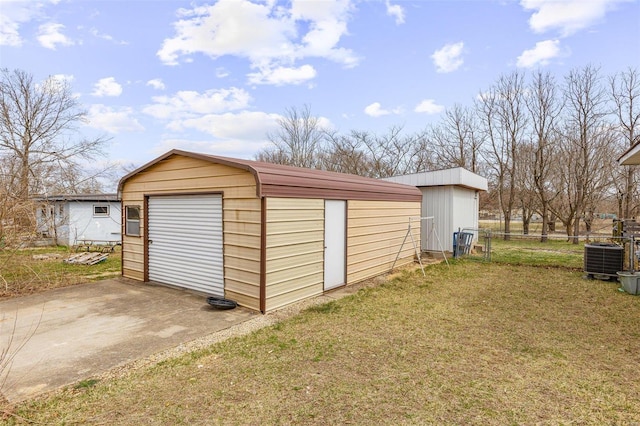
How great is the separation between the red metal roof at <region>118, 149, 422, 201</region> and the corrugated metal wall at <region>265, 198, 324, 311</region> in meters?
0.18

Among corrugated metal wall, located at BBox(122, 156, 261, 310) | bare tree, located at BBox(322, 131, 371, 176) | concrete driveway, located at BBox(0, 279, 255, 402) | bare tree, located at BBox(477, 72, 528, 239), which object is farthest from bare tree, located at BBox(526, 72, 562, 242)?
concrete driveway, located at BBox(0, 279, 255, 402)

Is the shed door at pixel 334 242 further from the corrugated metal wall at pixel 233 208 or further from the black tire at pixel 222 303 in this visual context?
the black tire at pixel 222 303

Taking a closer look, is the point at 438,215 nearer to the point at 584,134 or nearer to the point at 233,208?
the point at 233,208

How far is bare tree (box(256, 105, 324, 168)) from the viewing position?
2486 cm

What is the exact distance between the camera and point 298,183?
5.82m

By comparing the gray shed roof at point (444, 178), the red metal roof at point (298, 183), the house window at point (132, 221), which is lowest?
Result: the house window at point (132, 221)

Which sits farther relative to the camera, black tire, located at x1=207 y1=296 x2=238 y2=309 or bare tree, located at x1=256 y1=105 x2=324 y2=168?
bare tree, located at x1=256 y1=105 x2=324 y2=168

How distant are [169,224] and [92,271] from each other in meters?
3.92

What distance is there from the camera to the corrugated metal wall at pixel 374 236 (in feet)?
24.0

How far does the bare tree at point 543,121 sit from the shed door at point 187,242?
17.1 metres

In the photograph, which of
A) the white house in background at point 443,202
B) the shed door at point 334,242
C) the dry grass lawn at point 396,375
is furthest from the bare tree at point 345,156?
the dry grass lawn at point 396,375

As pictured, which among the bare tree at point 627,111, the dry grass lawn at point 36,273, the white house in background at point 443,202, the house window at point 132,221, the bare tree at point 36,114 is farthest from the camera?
the bare tree at point 627,111

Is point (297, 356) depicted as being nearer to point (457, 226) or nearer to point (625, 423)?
point (625, 423)

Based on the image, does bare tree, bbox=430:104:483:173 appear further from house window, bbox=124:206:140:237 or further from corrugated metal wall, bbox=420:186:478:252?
house window, bbox=124:206:140:237
